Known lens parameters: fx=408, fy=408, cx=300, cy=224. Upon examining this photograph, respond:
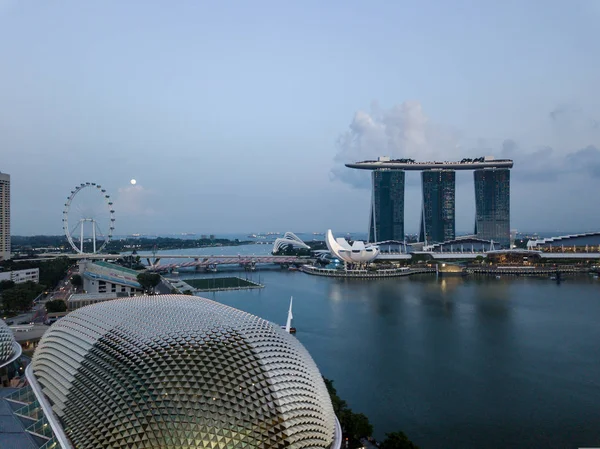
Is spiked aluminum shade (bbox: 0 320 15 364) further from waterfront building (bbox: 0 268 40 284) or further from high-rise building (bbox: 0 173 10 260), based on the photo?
high-rise building (bbox: 0 173 10 260)

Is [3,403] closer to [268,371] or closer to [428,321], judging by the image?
[268,371]

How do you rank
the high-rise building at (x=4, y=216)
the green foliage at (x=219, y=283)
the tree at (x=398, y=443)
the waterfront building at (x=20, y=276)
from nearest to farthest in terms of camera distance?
the tree at (x=398, y=443), the waterfront building at (x=20, y=276), the green foliage at (x=219, y=283), the high-rise building at (x=4, y=216)

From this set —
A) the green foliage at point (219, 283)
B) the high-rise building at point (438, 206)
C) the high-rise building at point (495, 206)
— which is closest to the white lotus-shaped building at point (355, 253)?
the green foliage at point (219, 283)

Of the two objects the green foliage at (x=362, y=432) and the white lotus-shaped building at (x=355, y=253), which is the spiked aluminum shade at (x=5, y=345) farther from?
the white lotus-shaped building at (x=355, y=253)

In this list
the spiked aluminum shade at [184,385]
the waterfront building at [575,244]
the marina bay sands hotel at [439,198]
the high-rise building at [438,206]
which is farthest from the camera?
the high-rise building at [438,206]

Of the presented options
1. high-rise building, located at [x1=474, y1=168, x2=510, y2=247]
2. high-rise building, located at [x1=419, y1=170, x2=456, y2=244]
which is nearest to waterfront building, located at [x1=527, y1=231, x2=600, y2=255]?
high-rise building, located at [x1=474, y1=168, x2=510, y2=247]

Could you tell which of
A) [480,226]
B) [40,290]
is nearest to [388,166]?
[480,226]

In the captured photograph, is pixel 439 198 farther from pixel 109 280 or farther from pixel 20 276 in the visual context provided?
pixel 20 276

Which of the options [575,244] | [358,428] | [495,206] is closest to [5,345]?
[358,428]
